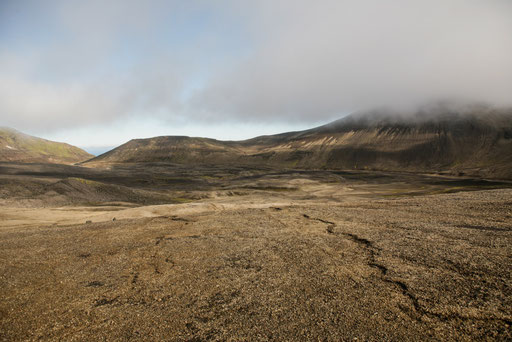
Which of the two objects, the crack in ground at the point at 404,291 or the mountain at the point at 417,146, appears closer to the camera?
the crack in ground at the point at 404,291

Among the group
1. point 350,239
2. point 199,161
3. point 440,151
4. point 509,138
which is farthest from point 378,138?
point 350,239

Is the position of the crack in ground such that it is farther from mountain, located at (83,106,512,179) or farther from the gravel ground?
mountain, located at (83,106,512,179)

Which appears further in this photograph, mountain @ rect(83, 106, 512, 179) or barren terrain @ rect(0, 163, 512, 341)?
mountain @ rect(83, 106, 512, 179)

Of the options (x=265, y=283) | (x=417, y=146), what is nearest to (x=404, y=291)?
(x=265, y=283)

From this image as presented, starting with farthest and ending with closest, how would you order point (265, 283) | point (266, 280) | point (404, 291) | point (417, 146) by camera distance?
point (417, 146), point (266, 280), point (265, 283), point (404, 291)

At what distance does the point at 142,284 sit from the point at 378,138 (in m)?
180

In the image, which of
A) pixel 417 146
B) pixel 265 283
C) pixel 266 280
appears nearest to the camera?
pixel 265 283

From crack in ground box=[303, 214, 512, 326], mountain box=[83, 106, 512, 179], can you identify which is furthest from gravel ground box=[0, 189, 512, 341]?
mountain box=[83, 106, 512, 179]

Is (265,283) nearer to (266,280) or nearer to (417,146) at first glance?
(266,280)

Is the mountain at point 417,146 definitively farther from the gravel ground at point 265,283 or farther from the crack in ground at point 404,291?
the crack in ground at point 404,291

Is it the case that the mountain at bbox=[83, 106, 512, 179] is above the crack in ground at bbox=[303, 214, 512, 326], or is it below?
above

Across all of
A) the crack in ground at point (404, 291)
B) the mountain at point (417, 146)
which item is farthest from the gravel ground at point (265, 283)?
the mountain at point (417, 146)

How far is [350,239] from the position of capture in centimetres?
1562

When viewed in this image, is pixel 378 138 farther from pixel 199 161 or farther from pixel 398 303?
pixel 398 303
